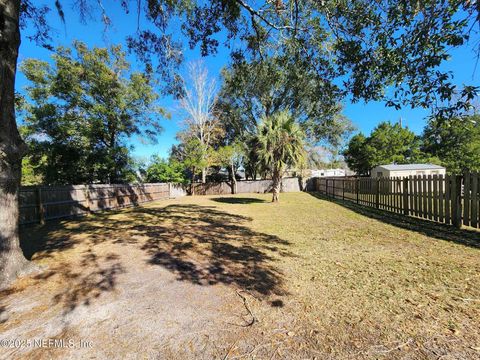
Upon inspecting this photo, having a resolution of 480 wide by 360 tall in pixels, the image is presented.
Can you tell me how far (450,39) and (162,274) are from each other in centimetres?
491

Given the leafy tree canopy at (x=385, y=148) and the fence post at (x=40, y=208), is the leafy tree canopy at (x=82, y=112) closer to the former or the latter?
A: the fence post at (x=40, y=208)

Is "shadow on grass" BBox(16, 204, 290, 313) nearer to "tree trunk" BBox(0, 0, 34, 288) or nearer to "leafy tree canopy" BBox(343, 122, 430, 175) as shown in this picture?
"tree trunk" BBox(0, 0, 34, 288)

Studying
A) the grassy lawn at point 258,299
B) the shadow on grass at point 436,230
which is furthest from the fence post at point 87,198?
the shadow on grass at point 436,230

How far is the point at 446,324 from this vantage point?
6.68ft

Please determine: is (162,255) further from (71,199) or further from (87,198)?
(87,198)

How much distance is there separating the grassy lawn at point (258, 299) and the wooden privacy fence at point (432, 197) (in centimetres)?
76

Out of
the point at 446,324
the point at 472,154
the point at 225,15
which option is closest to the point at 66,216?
the point at 225,15

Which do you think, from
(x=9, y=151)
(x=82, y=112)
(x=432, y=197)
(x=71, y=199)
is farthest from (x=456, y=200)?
(x=82, y=112)

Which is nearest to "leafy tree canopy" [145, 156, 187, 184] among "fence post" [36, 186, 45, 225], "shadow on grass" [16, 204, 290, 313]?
"fence post" [36, 186, 45, 225]

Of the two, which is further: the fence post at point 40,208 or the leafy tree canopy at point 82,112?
the leafy tree canopy at point 82,112

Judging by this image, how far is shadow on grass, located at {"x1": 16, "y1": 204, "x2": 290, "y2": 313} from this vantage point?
301 centimetres

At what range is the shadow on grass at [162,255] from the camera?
119 inches

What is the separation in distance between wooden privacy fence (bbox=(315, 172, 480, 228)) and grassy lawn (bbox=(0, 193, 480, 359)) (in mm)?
761

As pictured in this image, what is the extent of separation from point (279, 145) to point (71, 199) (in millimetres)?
9961
